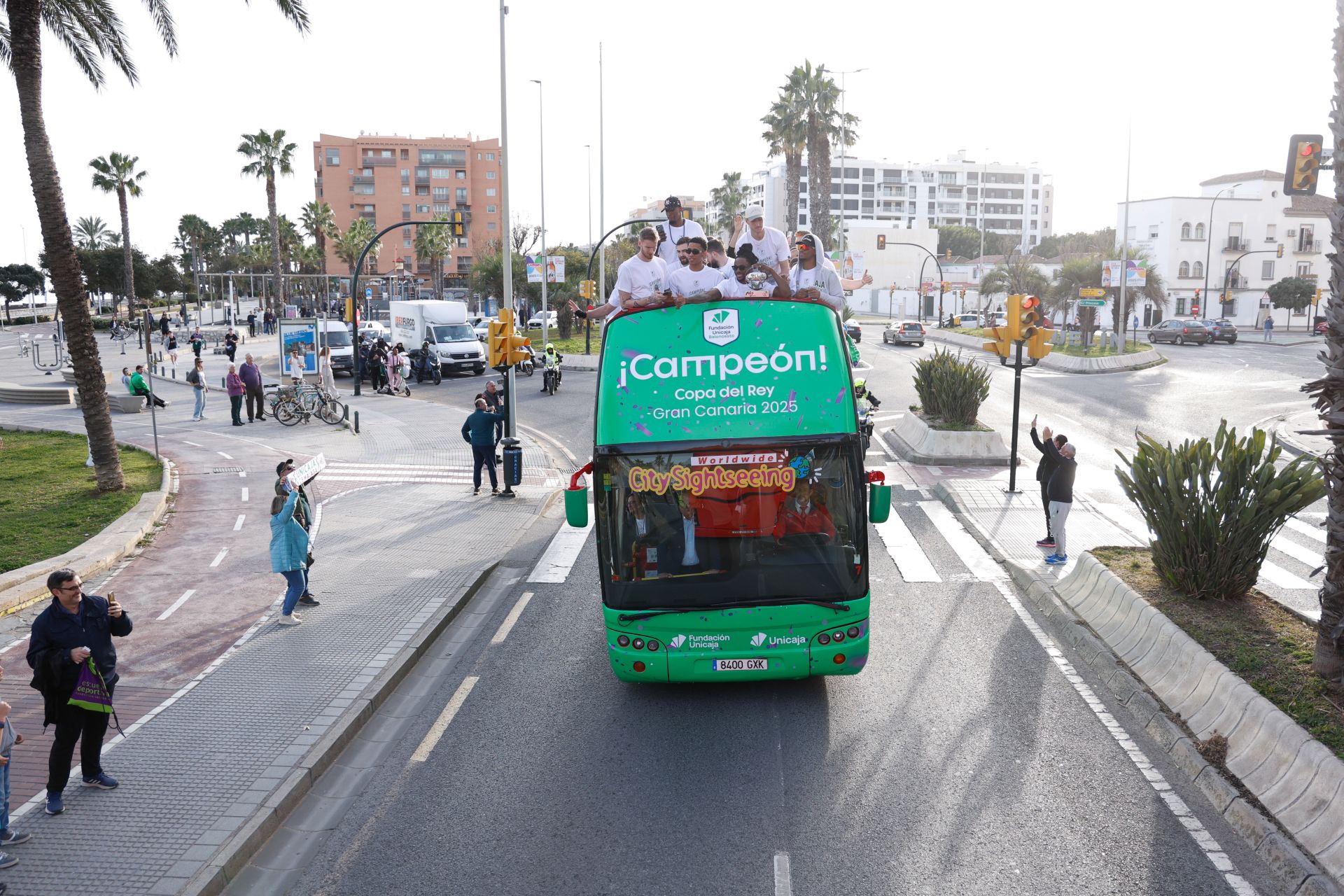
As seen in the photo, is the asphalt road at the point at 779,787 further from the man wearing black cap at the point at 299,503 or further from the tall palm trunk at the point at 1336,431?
the man wearing black cap at the point at 299,503

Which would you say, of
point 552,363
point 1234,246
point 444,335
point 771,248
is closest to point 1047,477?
point 771,248

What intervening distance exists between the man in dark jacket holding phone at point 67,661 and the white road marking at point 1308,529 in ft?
53.1

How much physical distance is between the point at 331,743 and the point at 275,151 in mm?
61553

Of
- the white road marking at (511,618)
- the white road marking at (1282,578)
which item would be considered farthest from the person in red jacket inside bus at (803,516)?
the white road marking at (1282,578)

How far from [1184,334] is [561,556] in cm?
5076

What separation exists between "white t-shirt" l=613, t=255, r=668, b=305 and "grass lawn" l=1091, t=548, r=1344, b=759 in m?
5.86

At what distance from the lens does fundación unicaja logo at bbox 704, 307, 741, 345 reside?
8.78m

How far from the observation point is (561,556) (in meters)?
14.4

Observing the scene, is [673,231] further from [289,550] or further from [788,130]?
[788,130]

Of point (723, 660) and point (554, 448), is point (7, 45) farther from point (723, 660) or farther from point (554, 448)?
point (723, 660)

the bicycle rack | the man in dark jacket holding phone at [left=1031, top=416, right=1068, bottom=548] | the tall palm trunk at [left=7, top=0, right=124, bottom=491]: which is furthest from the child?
the bicycle rack

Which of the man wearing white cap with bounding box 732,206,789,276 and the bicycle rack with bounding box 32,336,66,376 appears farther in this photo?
the bicycle rack with bounding box 32,336,66,376

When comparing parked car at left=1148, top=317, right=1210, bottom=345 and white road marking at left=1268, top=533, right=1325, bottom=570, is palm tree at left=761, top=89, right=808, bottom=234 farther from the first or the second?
white road marking at left=1268, top=533, right=1325, bottom=570

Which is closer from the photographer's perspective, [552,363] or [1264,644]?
[1264,644]
